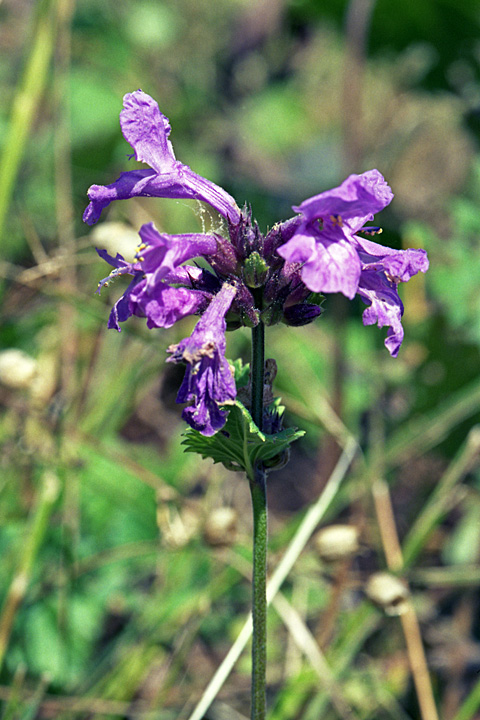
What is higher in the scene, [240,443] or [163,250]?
[163,250]

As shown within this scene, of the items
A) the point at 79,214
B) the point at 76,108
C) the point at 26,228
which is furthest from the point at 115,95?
the point at 26,228

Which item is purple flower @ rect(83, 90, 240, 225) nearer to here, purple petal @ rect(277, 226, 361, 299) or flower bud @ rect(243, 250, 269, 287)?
flower bud @ rect(243, 250, 269, 287)

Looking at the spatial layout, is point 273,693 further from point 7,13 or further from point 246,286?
point 7,13

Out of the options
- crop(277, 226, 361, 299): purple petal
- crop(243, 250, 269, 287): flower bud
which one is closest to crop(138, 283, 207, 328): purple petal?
crop(243, 250, 269, 287): flower bud

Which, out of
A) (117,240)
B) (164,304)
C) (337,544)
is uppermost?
(117,240)

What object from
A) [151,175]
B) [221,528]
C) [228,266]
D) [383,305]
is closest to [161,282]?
[228,266]

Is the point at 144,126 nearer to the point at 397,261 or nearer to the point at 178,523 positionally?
the point at 397,261
